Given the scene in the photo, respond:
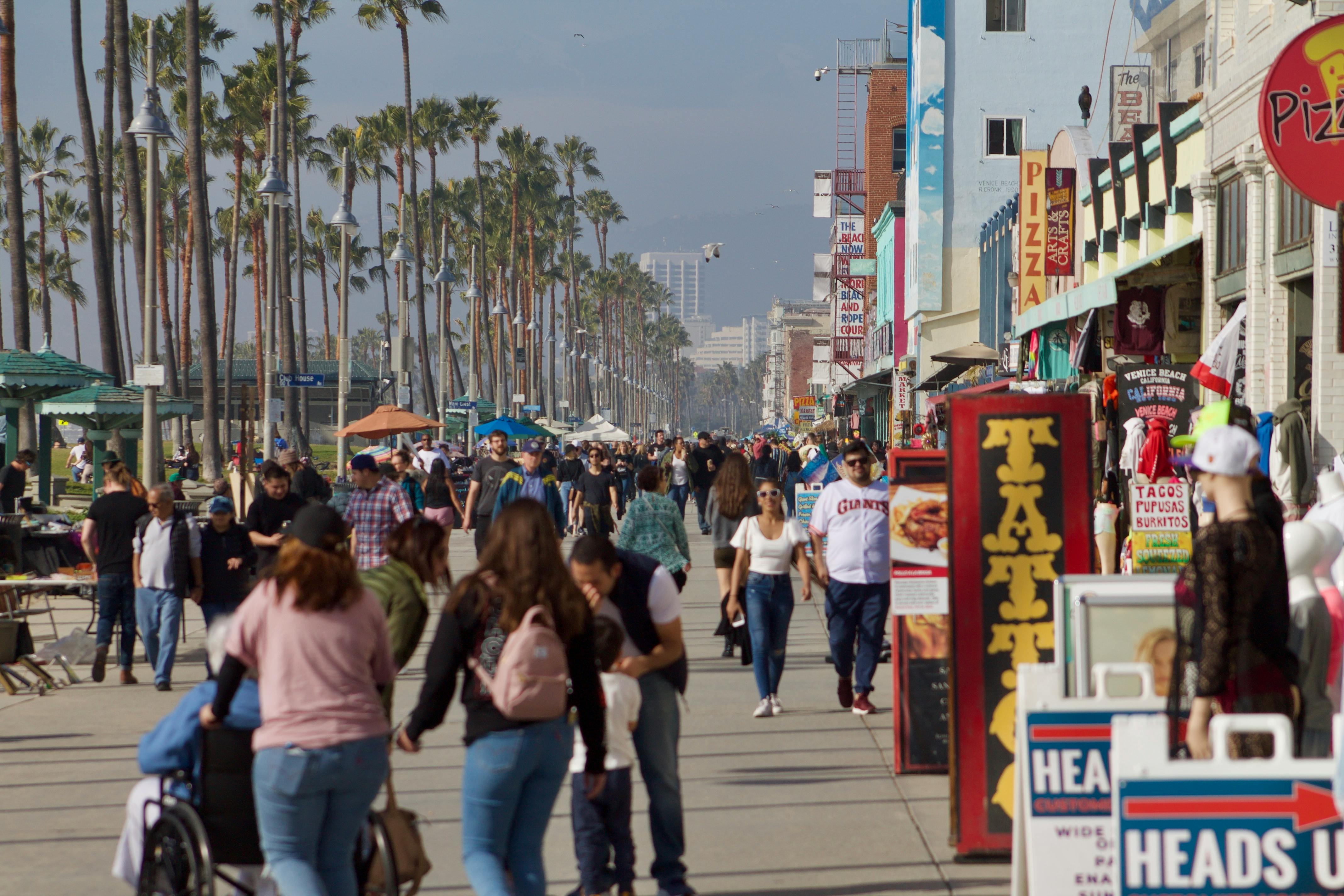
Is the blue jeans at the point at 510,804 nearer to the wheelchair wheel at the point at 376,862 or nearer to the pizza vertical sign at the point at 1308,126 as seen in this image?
the wheelchair wheel at the point at 376,862

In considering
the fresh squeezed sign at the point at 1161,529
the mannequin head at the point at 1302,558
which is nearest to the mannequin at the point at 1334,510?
the mannequin head at the point at 1302,558

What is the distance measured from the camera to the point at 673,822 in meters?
5.84

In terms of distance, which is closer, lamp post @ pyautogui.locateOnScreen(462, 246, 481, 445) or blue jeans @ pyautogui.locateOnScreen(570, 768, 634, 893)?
blue jeans @ pyautogui.locateOnScreen(570, 768, 634, 893)

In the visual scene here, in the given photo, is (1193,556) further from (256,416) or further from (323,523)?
(256,416)

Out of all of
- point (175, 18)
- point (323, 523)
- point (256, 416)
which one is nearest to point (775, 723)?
point (323, 523)

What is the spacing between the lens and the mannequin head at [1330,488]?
714 centimetres

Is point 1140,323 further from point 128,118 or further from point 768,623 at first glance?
point 128,118

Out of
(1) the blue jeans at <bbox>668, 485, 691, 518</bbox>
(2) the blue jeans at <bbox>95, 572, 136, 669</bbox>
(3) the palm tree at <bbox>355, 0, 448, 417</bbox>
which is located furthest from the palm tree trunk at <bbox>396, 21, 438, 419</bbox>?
(2) the blue jeans at <bbox>95, 572, 136, 669</bbox>

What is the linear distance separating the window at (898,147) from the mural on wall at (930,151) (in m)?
27.8

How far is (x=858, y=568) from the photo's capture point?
1006 cm

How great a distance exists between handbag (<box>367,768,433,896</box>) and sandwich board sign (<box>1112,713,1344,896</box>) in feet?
7.84

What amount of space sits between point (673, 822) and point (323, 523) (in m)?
1.83

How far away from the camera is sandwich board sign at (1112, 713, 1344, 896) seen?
4.07 meters

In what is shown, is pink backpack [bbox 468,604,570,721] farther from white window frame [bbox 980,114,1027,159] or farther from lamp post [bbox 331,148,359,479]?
white window frame [bbox 980,114,1027,159]
